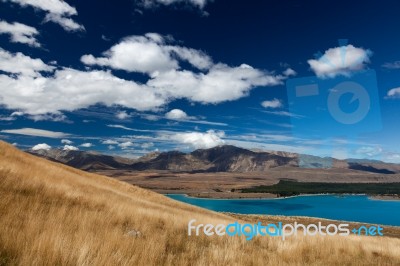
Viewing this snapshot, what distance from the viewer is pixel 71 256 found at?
4.23 m

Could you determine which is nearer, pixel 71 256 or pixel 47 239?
pixel 71 256

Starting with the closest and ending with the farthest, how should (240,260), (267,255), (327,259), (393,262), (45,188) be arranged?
(240,260) → (267,255) → (327,259) → (393,262) → (45,188)

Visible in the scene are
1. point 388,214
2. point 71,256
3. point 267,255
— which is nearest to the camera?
point 71,256

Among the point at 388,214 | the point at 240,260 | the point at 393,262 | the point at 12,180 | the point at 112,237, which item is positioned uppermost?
the point at 12,180

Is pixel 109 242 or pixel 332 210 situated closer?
pixel 109 242

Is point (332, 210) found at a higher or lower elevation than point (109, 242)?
lower

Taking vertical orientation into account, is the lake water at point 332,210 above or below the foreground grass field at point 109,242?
below

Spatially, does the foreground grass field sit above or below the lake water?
above

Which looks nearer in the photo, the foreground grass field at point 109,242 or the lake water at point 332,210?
the foreground grass field at point 109,242

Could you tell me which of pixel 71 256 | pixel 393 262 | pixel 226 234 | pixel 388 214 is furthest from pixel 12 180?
pixel 388 214

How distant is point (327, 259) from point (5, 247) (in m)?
7.42

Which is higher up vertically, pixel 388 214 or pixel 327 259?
pixel 327 259

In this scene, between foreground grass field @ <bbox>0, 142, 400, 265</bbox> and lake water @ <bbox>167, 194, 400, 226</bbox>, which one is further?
lake water @ <bbox>167, 194, 400, 226</bbox>

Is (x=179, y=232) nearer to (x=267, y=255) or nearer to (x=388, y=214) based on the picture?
(x=267, y=255)
